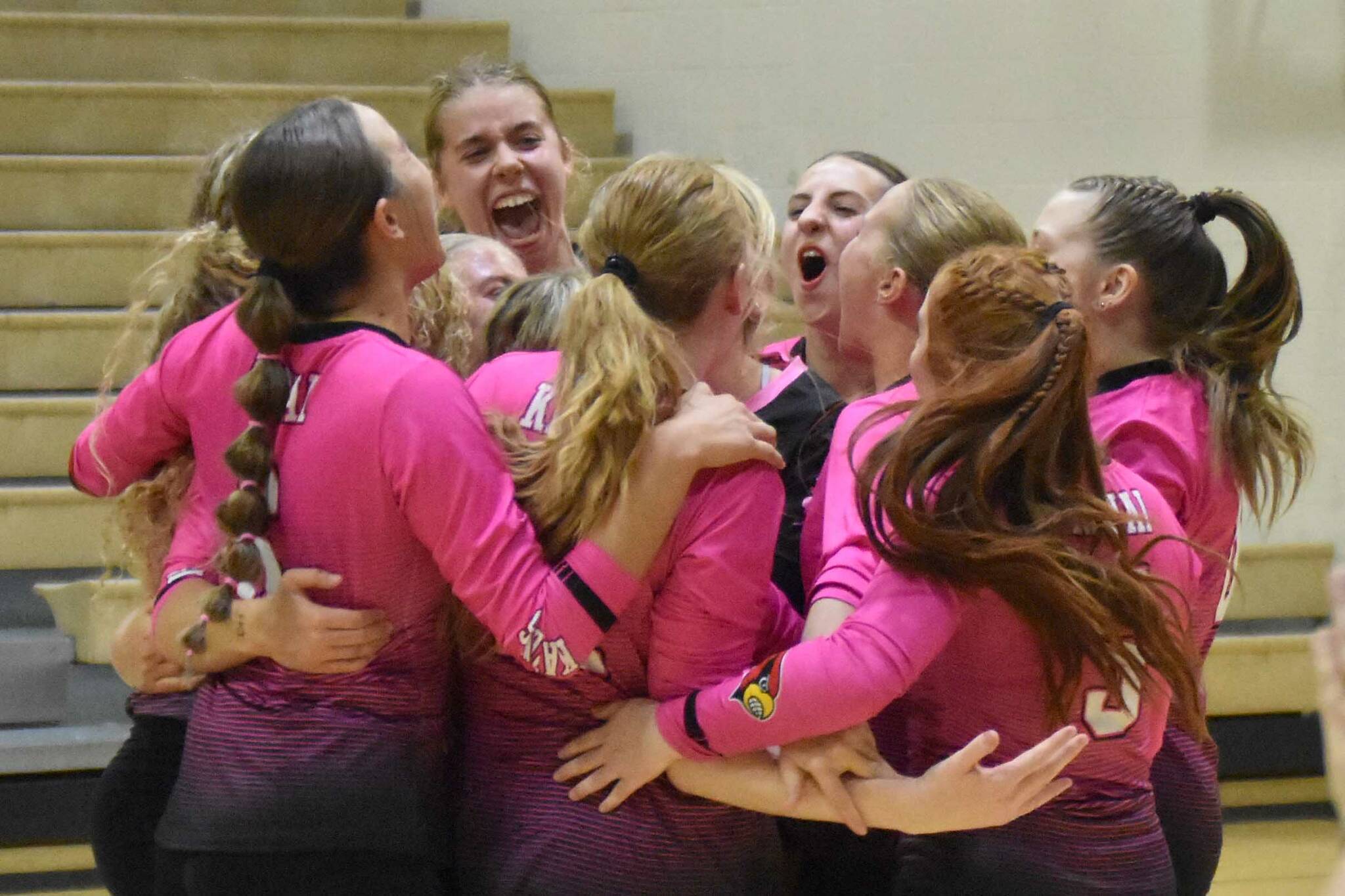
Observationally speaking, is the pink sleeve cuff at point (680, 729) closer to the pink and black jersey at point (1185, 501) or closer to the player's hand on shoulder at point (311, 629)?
the player's hand on shoulder at point (311, 629)

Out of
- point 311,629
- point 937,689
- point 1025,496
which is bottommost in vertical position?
point 937,689

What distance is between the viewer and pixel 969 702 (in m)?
1.49

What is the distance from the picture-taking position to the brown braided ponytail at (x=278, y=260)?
142 cm

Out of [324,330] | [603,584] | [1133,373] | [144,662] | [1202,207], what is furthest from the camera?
[1202,207]

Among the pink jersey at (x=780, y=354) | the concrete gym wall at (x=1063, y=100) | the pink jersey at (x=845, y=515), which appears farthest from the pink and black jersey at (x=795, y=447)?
the concrete gym wall at (x=1063, y=100)

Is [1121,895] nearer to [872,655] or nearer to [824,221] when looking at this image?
[872,655]

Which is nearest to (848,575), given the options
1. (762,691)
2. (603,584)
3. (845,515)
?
(845,515)

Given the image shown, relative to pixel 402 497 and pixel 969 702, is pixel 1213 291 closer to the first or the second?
pixel 969 702

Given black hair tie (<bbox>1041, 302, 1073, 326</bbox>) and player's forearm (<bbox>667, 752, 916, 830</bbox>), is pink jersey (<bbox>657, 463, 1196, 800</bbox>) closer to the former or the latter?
player's forearm (<bbox>667, 752, 916, 830</bbox>)

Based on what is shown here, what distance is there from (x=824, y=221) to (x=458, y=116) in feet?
2.34

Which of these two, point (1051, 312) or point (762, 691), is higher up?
point (1051, 312)

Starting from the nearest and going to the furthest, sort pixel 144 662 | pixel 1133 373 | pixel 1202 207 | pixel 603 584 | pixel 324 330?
pixel 603 584 → pixel 324 330 → pixel 144 662 → pixel 1133 373 → pixel 1202 207

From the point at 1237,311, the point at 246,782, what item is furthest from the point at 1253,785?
the point at 246,782

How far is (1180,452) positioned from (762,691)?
2.30 ft
